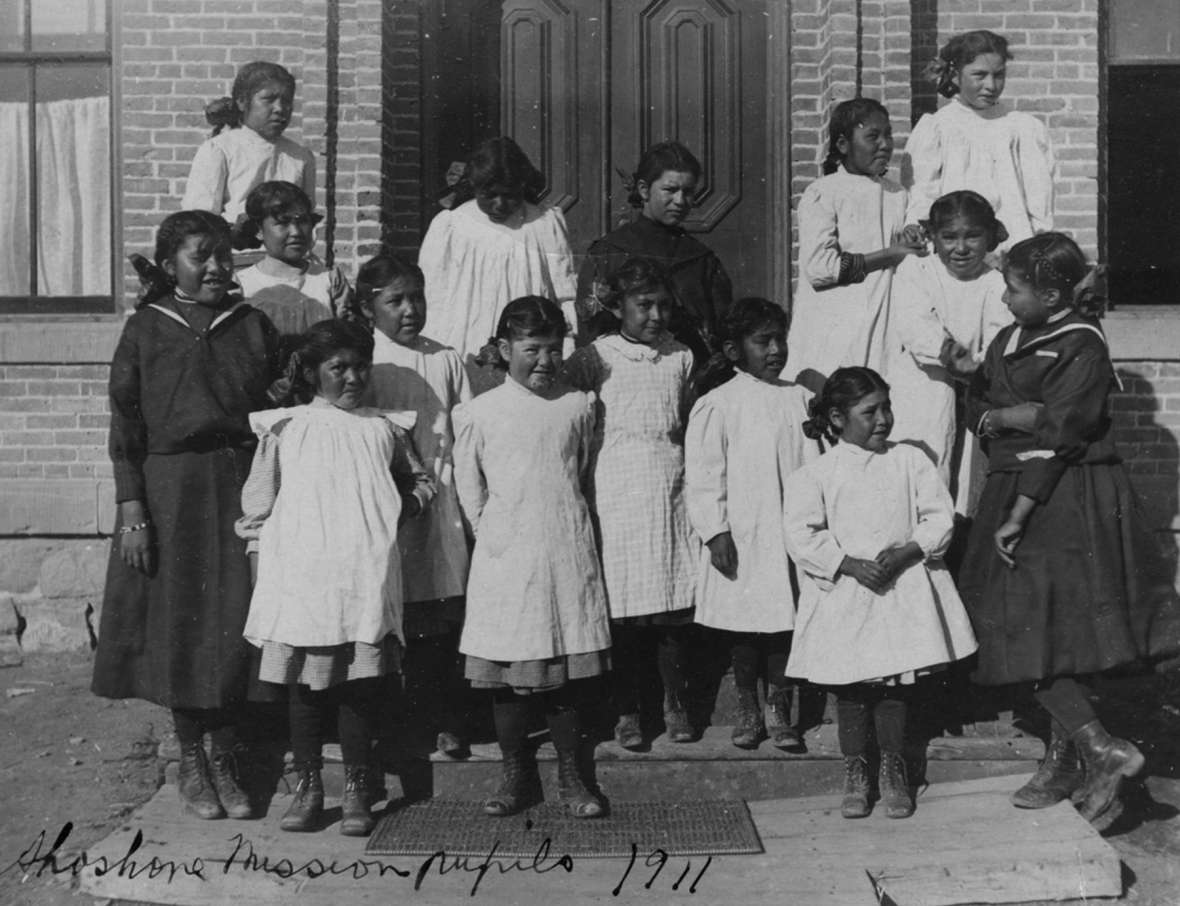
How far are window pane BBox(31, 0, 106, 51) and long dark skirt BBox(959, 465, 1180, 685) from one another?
5179 millimetres

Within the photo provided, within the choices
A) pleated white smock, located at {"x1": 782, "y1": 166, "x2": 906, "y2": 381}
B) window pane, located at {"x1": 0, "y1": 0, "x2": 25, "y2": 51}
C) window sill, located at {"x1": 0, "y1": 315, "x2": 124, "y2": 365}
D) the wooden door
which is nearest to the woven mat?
pleated white smock, located at {"x1": 782, "y1": 166, "x2": 906, "y2": 381}

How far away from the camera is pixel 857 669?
13.7 feet

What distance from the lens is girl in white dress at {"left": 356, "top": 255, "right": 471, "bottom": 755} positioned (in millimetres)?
4391

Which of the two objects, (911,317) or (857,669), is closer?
(857,669)

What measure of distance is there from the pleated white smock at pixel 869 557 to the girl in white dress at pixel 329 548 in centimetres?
131

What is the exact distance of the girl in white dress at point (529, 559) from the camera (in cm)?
419

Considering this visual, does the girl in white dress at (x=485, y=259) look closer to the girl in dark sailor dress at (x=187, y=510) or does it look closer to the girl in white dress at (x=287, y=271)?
the girl in white dress at (x=287, y=271)

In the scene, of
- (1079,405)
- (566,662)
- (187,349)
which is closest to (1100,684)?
(1079,405)

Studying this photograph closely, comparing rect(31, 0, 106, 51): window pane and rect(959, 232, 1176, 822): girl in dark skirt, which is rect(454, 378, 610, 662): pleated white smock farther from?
rect(31, 0, 106, 51): window pane

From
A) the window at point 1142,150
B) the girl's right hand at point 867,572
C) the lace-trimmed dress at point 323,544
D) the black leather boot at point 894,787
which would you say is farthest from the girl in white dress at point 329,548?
the window at point 1142,150

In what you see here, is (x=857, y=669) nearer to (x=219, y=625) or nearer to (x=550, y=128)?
(x=219, y=625)

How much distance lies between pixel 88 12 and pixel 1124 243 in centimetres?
555

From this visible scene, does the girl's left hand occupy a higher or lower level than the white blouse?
lower

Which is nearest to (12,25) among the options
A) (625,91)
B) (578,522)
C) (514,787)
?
(625,91)
